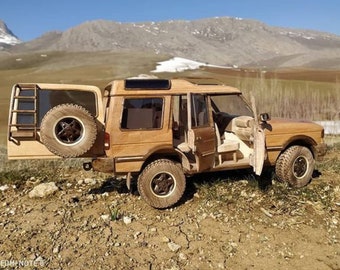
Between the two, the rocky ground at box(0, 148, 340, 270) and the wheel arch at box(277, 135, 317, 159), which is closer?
the rocky ground at box(0, 148, 340, 270)

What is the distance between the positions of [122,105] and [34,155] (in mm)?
1591

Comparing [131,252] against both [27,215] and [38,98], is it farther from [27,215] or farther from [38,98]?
[38,98]

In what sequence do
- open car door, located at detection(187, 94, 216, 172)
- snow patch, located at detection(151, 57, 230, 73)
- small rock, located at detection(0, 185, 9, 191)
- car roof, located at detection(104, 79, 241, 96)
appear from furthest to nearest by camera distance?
snow patch, located at detection(151, 57, 230, 73), small rock, located at detection(0, 185, 9, 191), open car door, located at detection(187, 94, 216, 172), car roof, located at detection(104, 79, 241, 96)

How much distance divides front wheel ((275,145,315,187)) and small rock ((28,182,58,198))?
164 inches

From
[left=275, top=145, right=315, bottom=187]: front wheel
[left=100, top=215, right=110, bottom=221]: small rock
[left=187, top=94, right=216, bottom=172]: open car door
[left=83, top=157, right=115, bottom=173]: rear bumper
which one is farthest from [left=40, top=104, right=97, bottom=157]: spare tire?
[left=275, top=145, right=315, bottom=187]: front wheel

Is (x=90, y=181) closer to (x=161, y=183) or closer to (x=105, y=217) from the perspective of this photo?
(x=105, y=217)

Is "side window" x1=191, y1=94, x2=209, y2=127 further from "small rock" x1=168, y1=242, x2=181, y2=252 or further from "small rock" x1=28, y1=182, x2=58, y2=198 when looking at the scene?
"small rock" x1=28, y1=182, x2=58, y2=198

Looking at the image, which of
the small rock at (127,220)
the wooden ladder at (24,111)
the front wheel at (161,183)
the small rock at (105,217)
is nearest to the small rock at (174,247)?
the small rock at (127,220)

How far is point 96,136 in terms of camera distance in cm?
593

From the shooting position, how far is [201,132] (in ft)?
21.5

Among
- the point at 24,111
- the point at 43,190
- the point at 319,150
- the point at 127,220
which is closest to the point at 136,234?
the point at 127,220

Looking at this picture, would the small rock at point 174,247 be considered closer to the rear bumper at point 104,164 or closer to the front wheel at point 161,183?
the front wheel at point 161,183

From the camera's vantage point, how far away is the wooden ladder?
5.90 meters

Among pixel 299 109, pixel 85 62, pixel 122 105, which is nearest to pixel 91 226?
pixel 122 105
